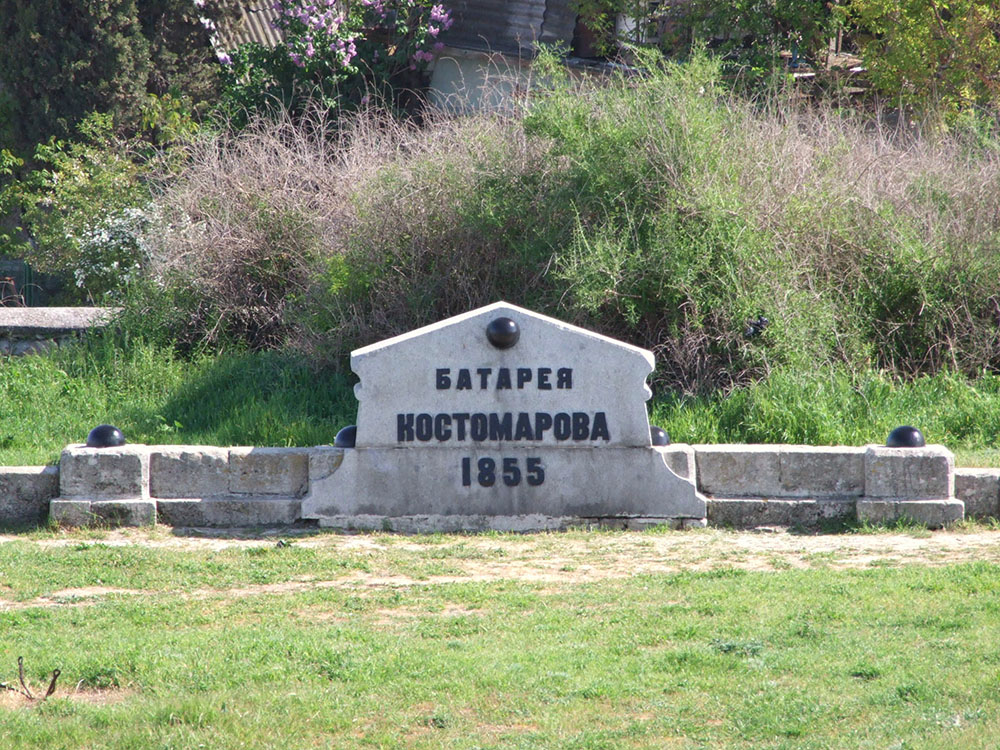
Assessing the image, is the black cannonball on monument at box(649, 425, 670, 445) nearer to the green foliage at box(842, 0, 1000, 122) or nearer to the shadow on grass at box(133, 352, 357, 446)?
the shadow on grass at box(133, 352, 357, 446)

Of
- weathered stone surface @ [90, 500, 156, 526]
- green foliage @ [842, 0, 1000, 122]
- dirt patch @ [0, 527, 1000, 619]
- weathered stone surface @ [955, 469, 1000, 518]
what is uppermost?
green foliage @ [842, 0, 1000, 122]

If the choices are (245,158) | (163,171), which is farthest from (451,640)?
(163,171)

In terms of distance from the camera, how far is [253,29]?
20031 mm

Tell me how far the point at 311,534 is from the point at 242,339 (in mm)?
4008

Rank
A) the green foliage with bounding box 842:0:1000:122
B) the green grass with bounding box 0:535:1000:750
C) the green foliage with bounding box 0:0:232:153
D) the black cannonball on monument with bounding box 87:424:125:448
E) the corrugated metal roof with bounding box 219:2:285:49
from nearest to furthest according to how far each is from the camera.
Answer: the green grass with bounding box 0:535:1000:750, the black cannonball on monument with bounding box 87:424:125:448, the green foliage with bounding box 842:0:1000:122, the green foliage with bounding box 0:0:232:153, the corrugated metal roof with bounding box 219:2:285:49

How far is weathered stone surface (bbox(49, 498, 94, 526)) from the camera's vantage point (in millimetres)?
7730

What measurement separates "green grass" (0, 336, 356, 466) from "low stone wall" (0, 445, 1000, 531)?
3.56 ft

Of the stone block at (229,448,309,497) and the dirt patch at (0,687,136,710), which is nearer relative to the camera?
the dirt patch at (0,687,136,710)

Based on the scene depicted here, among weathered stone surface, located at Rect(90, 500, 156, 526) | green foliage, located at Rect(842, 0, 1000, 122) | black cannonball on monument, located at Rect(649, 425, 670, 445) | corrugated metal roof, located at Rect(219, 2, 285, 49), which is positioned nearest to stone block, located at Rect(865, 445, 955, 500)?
black cannonball on monument, located at Rect(649, 425, 670, 445)

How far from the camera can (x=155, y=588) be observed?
253 inches

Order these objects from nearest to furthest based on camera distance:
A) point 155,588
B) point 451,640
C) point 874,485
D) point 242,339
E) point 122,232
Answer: point 451,640, point 155,588, point 874,485, point 242,339, point 122,232

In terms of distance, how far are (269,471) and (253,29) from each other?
45.7 ft

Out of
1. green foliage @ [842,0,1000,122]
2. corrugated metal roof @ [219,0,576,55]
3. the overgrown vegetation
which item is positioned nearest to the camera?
the overgrown vegetation

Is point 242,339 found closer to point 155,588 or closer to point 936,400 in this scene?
point 155,588
